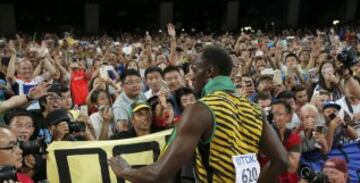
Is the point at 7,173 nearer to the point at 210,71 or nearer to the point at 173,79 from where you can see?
the point at 210,71

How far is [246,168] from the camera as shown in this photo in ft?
8.63

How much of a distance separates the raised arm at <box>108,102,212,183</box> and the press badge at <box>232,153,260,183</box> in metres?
0.23

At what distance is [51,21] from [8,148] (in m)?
23.4

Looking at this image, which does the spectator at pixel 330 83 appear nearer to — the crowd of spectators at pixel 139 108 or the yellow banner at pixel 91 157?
the crowd of spectators at pixel 139 108

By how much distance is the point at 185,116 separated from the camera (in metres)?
2.50

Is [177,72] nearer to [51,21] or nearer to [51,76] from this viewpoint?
[51,76]

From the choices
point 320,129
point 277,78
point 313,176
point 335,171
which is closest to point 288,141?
point 335,171

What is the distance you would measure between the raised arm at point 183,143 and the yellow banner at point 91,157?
138cm

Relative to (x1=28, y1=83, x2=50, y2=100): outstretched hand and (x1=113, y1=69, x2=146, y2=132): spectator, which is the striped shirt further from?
(x1=113, y1=69, x2=146, y2=132): spectator

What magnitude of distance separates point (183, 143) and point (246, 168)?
372mm

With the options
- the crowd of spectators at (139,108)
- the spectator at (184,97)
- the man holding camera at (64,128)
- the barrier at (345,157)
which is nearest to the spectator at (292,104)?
the crowd of spectators at (139,108)

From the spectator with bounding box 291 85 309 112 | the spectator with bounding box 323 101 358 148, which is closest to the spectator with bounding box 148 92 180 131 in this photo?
the spectator with bounding box 323 101 358 148

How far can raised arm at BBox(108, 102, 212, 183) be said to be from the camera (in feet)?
8.07

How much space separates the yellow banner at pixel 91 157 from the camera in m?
3.80
